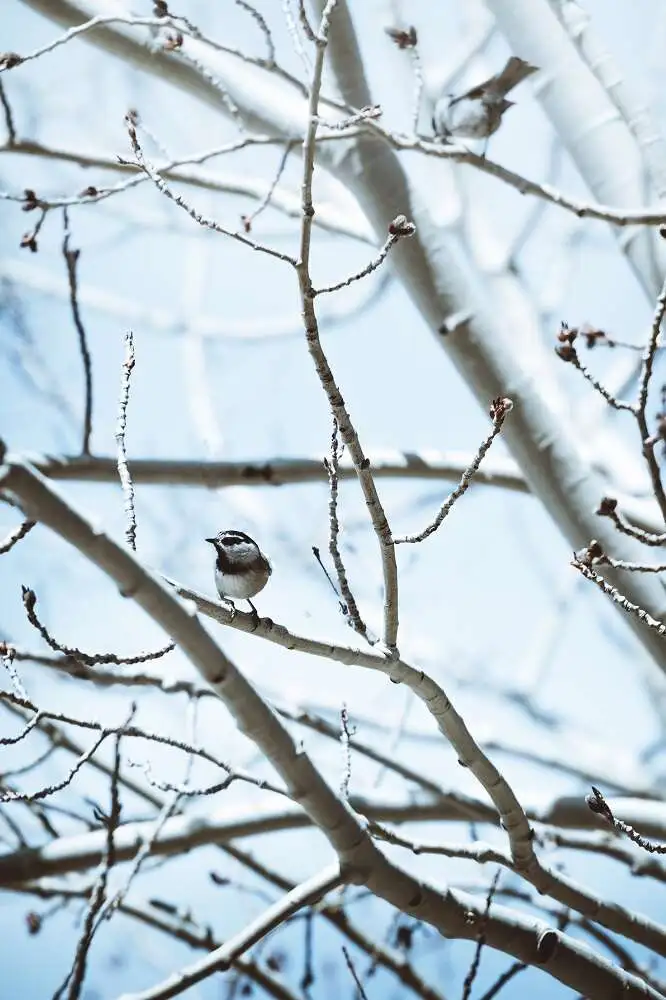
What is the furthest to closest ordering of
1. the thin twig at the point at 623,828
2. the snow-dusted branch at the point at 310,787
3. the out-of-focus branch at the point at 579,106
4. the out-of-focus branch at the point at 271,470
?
the out-of-focus branch at the point at 579,106, the out-of-focus branch at the point at 271,470, the thin twig at the point at 623,828, the snow-dusted branch at the point at 310,787

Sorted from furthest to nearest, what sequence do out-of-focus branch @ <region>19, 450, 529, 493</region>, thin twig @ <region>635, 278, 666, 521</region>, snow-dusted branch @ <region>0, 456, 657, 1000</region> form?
1. out-of-focus branch @ <region>19, 450, 529, 493</region>
2. thin twig @ <region>635, 278, 666, 521</region>
3. snow-dusted branch @ <region>0, 456, 657, 1000</region>

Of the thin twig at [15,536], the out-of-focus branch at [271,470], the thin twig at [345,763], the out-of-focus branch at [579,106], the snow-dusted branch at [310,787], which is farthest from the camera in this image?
the out-of-focus branch at [579,106]

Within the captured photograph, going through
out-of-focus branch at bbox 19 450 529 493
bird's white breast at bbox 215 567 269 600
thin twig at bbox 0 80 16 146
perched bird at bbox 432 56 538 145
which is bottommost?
bird's white breast at bbox 215 567 269 600

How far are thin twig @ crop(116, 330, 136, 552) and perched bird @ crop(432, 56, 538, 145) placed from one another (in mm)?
1304

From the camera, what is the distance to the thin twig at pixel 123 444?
138cm

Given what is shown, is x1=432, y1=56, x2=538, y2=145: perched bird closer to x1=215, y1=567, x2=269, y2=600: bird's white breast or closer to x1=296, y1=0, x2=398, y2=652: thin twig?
x1=296, y1=0, x2=398, y2=652: thin twig

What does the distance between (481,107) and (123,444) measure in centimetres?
153

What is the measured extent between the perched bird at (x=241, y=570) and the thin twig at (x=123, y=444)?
9.2 inches

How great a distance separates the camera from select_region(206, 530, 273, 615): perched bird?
1.55m

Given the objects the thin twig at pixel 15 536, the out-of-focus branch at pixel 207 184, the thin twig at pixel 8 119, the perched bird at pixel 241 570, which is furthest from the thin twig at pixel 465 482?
the thin twig at pixel 8 119

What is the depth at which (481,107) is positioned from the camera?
234cm

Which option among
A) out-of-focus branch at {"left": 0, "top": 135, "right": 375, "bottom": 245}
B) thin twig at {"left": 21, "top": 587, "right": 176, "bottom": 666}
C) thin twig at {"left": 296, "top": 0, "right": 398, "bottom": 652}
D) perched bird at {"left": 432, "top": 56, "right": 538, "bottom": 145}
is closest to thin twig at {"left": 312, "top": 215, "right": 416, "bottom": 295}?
thin twig at {"left": 296, "top": 0, "right": 398, "bottom": 652}

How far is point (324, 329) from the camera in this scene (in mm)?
4629

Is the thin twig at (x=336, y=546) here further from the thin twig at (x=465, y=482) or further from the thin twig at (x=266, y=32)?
the thin twig at (x=266, y=32)
